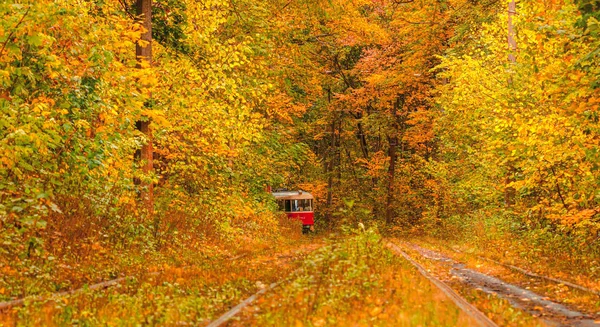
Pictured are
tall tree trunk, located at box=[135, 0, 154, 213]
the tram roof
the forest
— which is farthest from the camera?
the tram roof

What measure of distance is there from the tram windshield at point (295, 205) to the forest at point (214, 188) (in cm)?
1543

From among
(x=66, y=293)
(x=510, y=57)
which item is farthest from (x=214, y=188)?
(x=510, y=57)

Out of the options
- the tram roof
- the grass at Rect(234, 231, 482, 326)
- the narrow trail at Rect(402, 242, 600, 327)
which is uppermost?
the tram roof

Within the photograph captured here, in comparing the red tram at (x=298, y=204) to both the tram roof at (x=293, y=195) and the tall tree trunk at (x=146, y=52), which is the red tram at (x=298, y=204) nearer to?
the tram roof at (x=293, y=195)

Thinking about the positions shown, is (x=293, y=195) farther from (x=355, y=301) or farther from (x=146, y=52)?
(x=355, y=301)

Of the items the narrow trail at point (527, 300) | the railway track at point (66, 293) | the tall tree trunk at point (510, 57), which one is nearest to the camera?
the railway track at point (66, 293)

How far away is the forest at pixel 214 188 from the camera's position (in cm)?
961

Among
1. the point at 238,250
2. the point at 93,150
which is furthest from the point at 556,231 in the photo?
the point at 93,150

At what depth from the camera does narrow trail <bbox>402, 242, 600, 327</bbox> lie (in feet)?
30.2

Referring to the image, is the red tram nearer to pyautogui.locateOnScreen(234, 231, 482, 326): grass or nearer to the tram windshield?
the tram windshield

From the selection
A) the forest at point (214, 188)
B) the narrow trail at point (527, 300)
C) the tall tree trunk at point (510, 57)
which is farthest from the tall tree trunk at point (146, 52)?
the tall tree trunk at point (510, 57)

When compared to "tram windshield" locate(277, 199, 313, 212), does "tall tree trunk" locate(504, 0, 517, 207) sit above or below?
above

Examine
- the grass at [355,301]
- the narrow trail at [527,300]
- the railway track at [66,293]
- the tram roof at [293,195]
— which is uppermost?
the tram roof at [293,195]

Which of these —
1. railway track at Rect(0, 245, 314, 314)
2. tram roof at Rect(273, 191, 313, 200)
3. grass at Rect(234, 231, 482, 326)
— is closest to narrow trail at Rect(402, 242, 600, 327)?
grass at Rect(234, 231, 482, 326)
